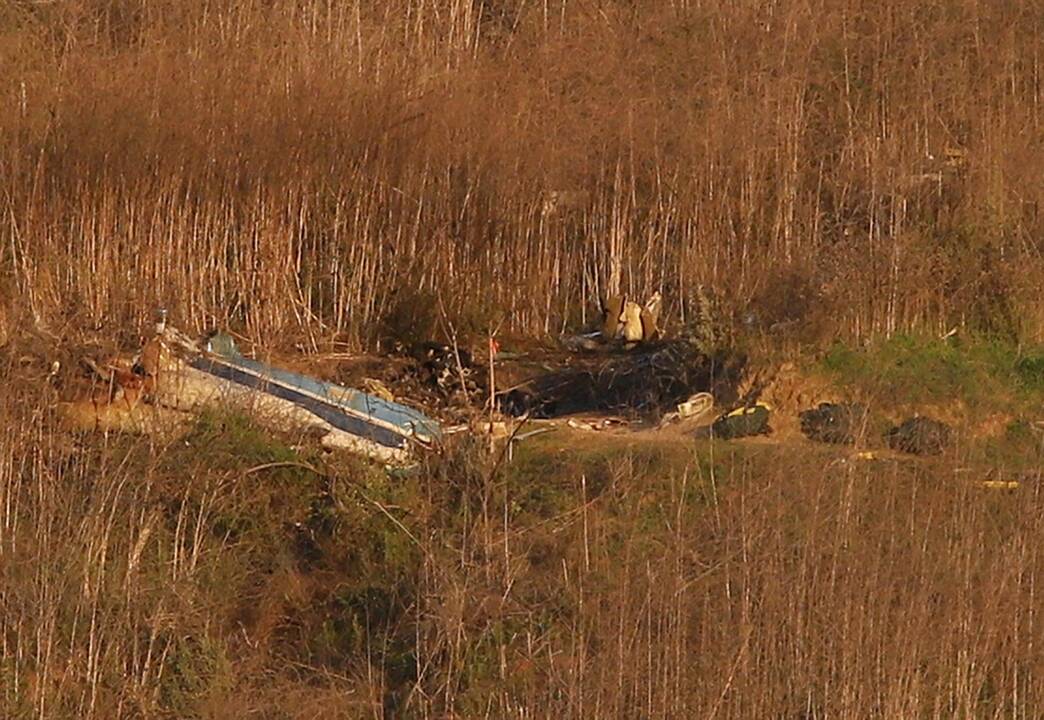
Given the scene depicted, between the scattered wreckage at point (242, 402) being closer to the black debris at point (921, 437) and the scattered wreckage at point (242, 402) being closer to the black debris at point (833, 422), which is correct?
the black debris at point (833, 422)

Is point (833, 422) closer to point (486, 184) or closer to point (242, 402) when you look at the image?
point (242, 402)

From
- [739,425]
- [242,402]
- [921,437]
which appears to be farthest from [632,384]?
[242,402]

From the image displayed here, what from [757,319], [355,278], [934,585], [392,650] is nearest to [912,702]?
[934,585]

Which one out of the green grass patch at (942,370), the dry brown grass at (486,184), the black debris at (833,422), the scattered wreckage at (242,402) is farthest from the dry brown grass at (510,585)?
the dry brown grass at (486,184)

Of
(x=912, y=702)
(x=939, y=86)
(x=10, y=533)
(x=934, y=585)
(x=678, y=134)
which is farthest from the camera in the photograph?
(x=939, y=86)

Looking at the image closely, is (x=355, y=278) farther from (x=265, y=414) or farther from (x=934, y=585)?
(x=934, y=585)

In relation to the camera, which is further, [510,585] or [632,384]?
[632,384]
